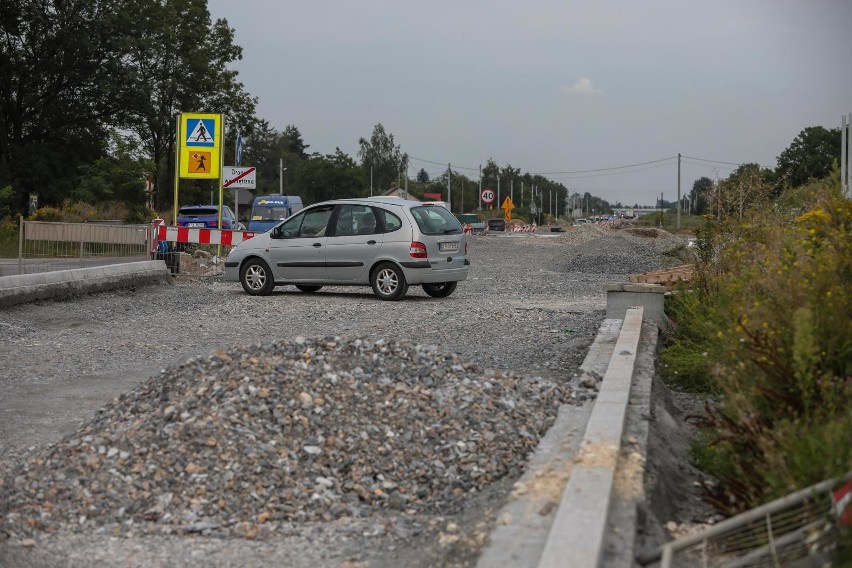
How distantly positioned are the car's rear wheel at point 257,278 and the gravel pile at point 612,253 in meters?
6.53

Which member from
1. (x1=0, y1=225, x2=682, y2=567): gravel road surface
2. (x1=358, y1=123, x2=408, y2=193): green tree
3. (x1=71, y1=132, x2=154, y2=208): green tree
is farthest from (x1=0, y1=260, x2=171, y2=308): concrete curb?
(x1=358, y1=123, x2=408, y2=193): green tree

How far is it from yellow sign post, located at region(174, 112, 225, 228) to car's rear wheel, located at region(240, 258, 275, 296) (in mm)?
6513

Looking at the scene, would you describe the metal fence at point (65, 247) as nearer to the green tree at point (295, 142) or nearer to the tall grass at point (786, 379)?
the tall grass at point (786, 379)

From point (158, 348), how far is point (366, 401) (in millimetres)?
5974

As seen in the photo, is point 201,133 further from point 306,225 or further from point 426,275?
point 426,275

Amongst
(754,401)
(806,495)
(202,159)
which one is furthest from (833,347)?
(202,159)

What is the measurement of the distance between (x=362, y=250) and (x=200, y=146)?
8.52 metres

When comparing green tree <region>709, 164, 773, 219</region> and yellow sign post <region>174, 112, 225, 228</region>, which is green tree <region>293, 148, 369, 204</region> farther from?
green tree <region>709, 164, 773, 219</region>

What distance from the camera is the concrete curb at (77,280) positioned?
51.6 ft

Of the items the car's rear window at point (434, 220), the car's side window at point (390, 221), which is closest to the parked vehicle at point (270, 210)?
the car's rear window at point (434, 220)

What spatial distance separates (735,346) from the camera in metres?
6.50

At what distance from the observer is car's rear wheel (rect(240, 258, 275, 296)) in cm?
1942

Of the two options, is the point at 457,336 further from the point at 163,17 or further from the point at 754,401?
the point at 163,17

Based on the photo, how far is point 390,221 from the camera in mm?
18531
